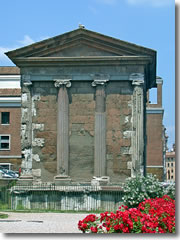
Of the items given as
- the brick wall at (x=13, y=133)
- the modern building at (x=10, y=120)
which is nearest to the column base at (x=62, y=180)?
the modern building at (x=10, y=120)

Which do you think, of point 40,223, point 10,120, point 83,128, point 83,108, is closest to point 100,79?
point 83,108

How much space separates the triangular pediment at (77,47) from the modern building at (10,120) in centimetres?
2635

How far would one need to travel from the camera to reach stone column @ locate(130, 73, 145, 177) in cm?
2472

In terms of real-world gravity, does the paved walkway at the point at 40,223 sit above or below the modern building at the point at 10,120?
below

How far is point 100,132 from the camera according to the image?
24.9 metres

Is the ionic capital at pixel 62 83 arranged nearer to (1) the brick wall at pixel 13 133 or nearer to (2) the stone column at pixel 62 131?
(2) the stone column at pixel 62 131

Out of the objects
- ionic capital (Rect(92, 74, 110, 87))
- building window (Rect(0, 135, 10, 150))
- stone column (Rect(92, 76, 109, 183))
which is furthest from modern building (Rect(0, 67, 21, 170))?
ionic capital (Rect(92, 74, 110, 87))

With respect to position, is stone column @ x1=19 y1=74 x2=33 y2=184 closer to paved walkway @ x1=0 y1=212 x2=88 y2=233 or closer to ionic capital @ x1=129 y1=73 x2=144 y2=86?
paved walkway @ x1=0 y1=212 x2=88 y2=233

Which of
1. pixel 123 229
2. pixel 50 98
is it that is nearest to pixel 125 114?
pixel 50 98

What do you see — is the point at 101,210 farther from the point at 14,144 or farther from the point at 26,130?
the point at 14,144

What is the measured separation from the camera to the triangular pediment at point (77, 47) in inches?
983

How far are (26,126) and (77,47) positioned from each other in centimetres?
418

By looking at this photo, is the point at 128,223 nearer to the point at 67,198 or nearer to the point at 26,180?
the point at 67,198

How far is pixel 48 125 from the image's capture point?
25391 mm
